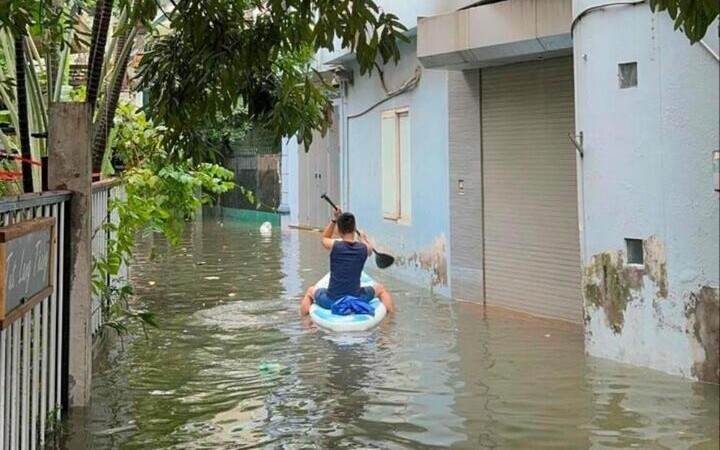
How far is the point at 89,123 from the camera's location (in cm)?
608

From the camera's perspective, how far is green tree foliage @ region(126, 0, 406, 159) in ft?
14.9

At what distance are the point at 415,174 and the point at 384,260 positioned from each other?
131cm

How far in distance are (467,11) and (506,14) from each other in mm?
664

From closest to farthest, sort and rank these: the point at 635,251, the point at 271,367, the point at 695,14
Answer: the point at 695,14 → the point at 635,251 → the point at 271,367

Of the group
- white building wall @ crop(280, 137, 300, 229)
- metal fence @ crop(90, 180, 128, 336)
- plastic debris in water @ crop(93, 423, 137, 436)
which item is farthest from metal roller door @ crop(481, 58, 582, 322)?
white building wall @ crop(280, 137, 300, 229)

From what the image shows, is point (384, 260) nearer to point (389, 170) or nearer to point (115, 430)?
point (389, 170)

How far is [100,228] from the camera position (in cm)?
801

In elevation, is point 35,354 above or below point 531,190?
below

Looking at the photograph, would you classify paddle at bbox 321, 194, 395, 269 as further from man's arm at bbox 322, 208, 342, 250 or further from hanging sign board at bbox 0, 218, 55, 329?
hanging sign board at bbox 0, 218, 55, 329

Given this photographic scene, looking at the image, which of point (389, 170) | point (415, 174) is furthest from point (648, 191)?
point (389, 170)

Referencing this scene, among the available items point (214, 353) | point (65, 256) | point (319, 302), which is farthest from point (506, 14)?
point (65, 256)

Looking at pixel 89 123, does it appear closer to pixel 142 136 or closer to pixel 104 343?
pixel 104 343

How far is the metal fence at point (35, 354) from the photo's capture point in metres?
4.34

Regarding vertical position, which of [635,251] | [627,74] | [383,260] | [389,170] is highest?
[627,74]
